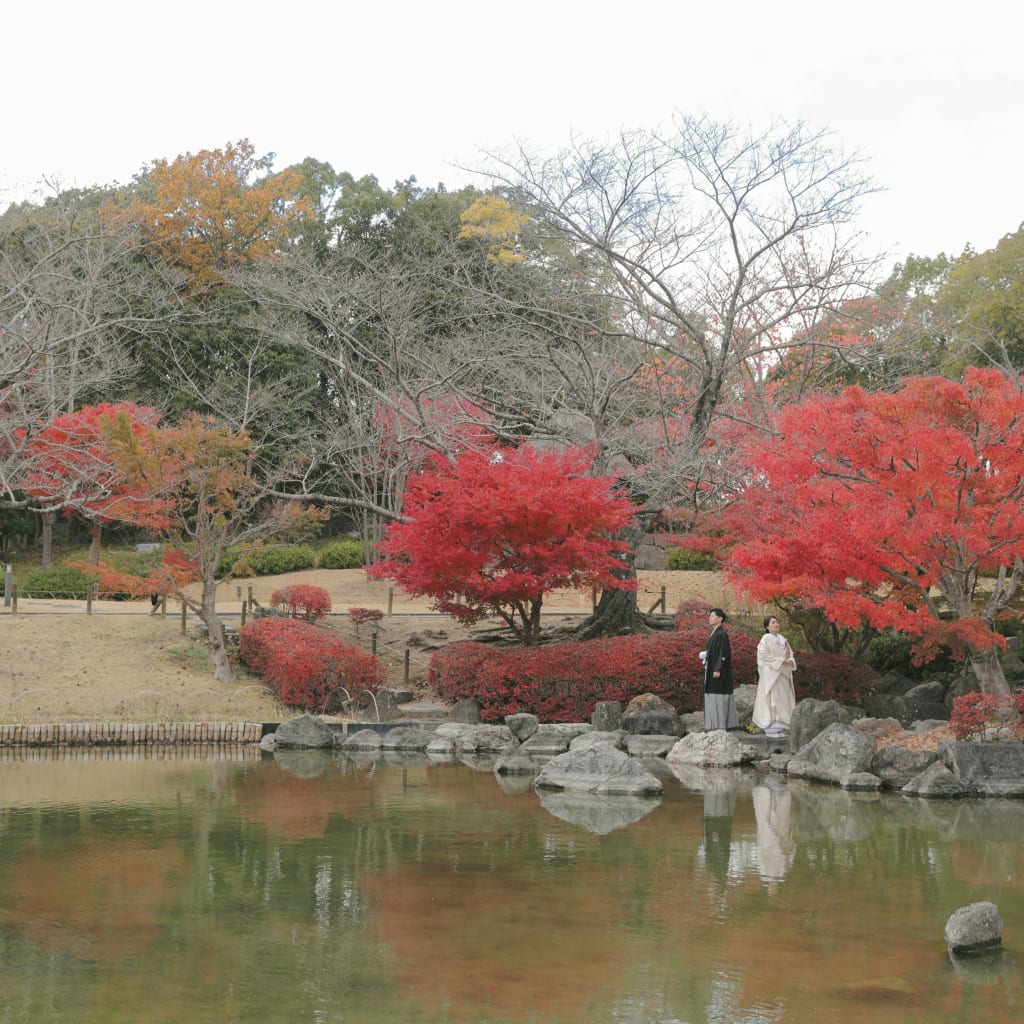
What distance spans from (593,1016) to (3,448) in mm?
24328

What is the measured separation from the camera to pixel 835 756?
11.9 metres

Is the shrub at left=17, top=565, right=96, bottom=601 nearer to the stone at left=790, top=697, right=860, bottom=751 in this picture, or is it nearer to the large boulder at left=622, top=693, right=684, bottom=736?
the large boulder at left=622, top=693, right=684, bottom=736

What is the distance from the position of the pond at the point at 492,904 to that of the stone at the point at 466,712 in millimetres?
4510

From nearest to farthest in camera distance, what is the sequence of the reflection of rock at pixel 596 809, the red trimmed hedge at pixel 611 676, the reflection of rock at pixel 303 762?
the reflection of rock at pixel 596 809, the reflection of rock at pixel 303 762, the red trimmed hedge at pixel 611 676

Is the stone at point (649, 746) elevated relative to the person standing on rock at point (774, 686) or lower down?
lower down

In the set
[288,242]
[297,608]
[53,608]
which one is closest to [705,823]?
[297,608]

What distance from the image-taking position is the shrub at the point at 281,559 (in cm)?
3091

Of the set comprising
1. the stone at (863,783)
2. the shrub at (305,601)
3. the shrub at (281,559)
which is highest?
the shrub at (281,559)

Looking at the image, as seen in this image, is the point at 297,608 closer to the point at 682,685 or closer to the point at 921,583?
the point at 682,685

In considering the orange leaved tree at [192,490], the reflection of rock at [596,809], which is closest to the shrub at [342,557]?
the orange leaved tree at [192,490]

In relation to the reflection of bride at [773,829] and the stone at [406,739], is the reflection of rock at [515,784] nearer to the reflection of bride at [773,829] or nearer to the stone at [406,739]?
the reflection of bride at [773,829]

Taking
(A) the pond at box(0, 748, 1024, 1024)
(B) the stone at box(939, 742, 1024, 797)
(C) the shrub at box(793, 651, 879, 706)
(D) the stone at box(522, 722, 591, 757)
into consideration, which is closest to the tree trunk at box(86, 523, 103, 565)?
(D) the stone at box(522, 722, 591, 757)

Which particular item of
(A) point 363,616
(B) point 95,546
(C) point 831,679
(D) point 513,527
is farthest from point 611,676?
(B) point 95,546

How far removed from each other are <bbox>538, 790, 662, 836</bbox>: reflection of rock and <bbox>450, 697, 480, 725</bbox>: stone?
15.0 feet
